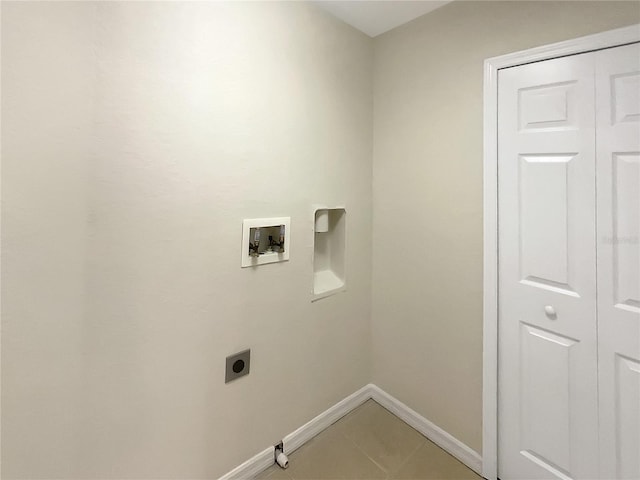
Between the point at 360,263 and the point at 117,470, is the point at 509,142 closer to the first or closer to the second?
the point at 360,263

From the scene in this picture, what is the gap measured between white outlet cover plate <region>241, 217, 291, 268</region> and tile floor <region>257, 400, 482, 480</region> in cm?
107

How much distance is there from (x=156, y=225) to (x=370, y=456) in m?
1.58

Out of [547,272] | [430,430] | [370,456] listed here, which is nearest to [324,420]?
[370,456]

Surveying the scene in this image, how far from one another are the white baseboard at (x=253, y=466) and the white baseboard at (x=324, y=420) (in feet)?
0.31

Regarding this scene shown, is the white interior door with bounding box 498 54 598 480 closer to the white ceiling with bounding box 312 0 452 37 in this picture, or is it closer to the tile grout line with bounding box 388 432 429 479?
the tile grout line with bounding box 388 432 429 479

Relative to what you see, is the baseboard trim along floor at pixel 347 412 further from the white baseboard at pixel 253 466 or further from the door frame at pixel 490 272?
→ the door frame at pixel 490 272

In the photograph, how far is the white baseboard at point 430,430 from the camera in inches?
61.3

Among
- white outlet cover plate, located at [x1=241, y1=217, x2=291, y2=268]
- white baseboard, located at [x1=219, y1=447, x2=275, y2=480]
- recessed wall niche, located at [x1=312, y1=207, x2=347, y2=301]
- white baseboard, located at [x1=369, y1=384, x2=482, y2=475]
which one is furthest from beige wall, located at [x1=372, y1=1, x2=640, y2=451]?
white baseboard, located at [x1=219, y1=447, x2=275, y2=480]

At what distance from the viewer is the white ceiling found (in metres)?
1.62

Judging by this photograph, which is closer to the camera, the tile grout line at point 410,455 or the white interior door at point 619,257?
the white interior door at point 619,257

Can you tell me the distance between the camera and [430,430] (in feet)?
5.72

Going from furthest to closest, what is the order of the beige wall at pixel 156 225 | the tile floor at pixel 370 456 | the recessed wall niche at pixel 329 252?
the recessed wall niche at pixel 329 252
the tile floor at pixel 370 456
the beige wall at pixel 156 225

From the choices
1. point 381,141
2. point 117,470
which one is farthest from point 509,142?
point 117,470

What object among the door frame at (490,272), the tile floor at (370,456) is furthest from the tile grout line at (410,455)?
the door frame at (490,272)
